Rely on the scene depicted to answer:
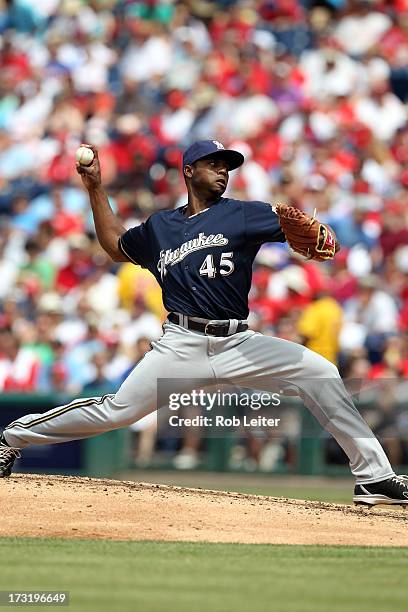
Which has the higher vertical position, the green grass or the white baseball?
the white baseball

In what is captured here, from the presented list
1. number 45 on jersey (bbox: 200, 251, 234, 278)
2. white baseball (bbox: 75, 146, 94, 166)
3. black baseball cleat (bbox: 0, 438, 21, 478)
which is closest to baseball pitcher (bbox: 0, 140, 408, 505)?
number 45 on jersey (bbox: 200, 251, 234, 278)

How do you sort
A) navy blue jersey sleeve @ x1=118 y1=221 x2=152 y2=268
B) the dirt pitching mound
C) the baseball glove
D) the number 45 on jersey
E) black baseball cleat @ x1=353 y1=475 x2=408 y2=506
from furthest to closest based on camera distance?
navy blue jersey sleeve @ x1=118 y1=221 x2=152 y2=268
black baseball cleat @ x1=353 y1=475 x2=408 y2=506
the number 45 on jersey
the baseball glove
the dirt pitching mound

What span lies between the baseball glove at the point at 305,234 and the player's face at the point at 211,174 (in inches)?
17.4

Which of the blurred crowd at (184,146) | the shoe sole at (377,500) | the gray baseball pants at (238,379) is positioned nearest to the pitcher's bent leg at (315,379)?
the gray baseball pants at (238,379)

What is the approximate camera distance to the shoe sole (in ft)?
23.8

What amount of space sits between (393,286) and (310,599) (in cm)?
783

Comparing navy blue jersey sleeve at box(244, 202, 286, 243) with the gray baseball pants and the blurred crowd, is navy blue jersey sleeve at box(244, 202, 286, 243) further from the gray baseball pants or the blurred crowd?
the blurred crowd

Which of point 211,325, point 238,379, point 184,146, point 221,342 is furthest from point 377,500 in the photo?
point 184,146

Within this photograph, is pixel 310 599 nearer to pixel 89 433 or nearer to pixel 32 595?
pixel 32 595

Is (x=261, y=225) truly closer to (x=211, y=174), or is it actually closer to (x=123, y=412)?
(x=211, y=174)

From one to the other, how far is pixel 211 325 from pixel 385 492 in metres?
1.31

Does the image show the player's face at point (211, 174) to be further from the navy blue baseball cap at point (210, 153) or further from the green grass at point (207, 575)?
the green grass at point (207, 575)

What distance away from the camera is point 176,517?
706 centimetres

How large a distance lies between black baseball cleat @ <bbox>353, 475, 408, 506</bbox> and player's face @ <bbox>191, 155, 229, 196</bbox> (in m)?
1.81
